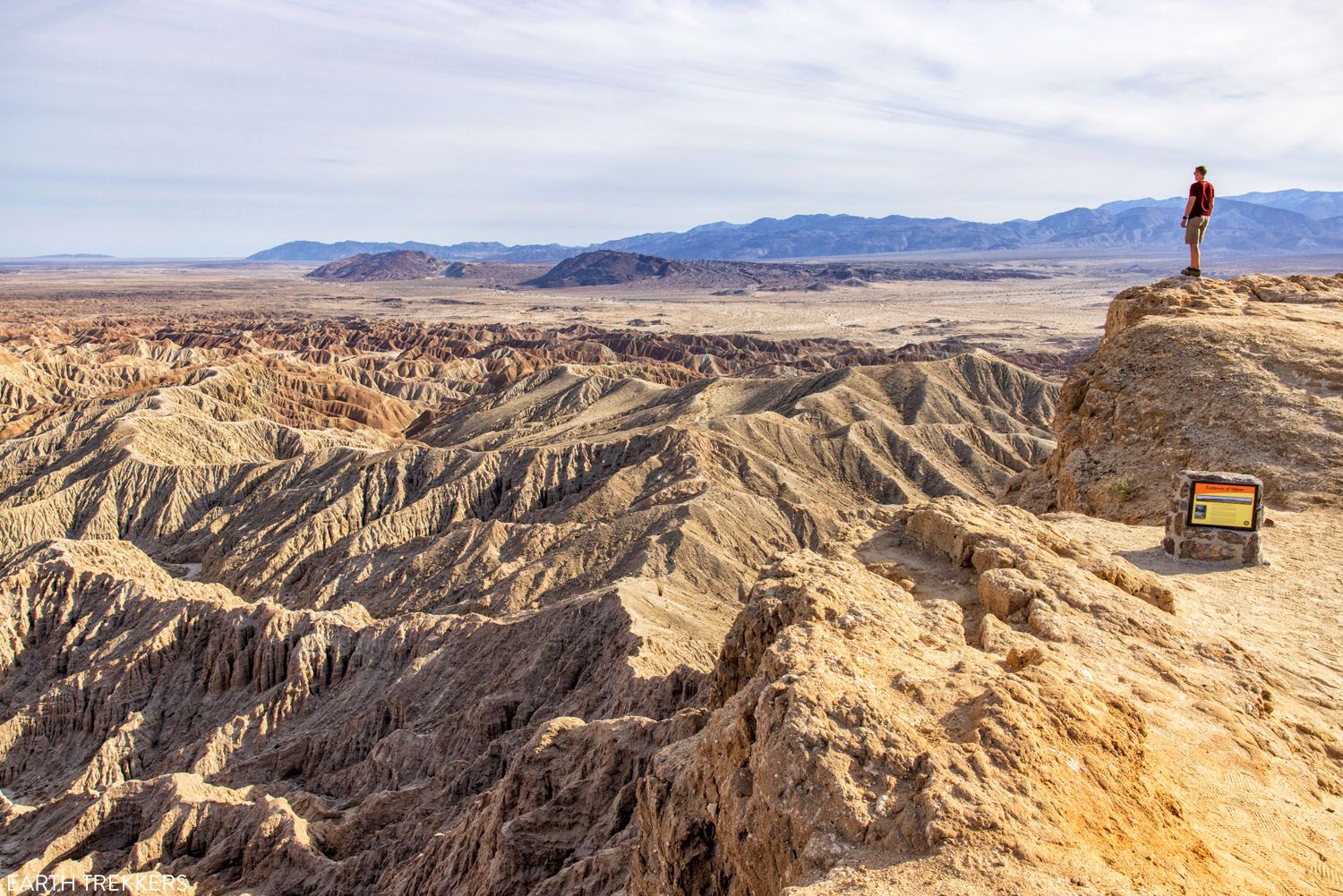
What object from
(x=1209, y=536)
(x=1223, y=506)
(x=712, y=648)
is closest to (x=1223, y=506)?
(x=1223, y=506)

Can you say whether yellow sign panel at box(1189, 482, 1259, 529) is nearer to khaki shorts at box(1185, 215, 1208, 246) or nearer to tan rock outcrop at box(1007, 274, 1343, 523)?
tan rock outcrop at box(1007, 274, 1343, 523)

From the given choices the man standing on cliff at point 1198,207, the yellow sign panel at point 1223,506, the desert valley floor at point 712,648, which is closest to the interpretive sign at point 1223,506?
the yellow sign panel at point 1223,506

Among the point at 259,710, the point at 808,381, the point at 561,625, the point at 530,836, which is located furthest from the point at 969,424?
the point at 530,836

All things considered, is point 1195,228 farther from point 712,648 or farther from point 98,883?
point 98,883

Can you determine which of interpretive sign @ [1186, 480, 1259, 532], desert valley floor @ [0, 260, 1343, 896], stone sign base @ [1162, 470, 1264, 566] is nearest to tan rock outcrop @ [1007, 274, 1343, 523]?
desert valley floor @ [0, 260, 1343, 896]

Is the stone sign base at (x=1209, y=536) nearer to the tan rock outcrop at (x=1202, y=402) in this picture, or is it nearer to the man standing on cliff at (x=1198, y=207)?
the tan rock outcrop at (x=1202, y=402)

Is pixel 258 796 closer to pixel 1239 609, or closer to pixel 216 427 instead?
pixel 1239 609
